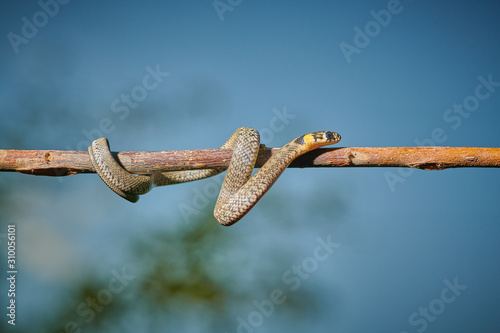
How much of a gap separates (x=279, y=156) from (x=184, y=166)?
53cm

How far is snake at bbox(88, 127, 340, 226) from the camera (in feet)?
6.68

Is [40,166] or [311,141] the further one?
[311,141]

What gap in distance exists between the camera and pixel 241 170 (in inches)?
82.9

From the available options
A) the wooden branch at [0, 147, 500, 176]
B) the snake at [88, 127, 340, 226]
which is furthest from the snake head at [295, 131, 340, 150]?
the wooden branch at [0, 147, 500, 176]

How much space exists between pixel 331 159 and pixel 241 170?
506mm

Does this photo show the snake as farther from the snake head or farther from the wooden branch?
A: the wooden branch

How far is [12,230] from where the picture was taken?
3.57 meters

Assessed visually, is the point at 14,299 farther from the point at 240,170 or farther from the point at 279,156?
the point at 279,156

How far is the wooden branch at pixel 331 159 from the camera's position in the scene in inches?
75.4

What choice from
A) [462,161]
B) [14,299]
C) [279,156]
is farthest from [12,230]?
[462,161]

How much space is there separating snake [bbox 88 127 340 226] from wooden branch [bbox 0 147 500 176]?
0.15 metres

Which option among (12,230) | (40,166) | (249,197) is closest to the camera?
(40,166)

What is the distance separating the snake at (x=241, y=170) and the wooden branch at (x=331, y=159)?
0.15 meters

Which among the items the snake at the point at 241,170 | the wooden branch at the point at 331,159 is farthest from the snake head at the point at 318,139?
the wooden branch at the point at 331,159
